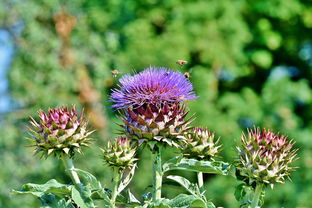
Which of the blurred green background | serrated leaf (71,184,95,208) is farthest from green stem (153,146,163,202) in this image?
the blurred green background

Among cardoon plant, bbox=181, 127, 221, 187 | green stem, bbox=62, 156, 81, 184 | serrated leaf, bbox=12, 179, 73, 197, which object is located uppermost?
cardoon plant, bbox=181, 127, 221, 187

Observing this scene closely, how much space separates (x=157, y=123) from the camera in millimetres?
2293

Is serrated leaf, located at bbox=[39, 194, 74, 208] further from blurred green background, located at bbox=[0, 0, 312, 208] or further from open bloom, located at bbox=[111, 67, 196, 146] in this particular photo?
blurred green background, located at bbox=[0, 0, 312, 208]

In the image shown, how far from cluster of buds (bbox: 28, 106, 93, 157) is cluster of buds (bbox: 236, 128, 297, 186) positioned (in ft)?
1.91

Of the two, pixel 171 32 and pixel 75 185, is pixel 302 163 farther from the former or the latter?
pixel 75 185

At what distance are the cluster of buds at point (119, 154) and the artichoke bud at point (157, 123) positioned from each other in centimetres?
5

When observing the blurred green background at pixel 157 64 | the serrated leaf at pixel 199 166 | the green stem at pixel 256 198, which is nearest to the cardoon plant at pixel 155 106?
the serrated leaf at pixel 199 166

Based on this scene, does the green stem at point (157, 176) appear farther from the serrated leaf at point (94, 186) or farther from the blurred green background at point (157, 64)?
the blurred green background at point (157, 64)

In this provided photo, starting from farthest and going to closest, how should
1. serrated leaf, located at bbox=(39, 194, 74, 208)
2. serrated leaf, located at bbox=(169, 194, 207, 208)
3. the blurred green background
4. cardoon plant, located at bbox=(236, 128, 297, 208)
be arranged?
the blurred green background
cardoon plant, located at bbox=(236, 128, 297, 208)
serrated leaf, located at bbox=(39, 194, 74, 208)
serrated leaf, located at bbox=(169, 194, 207, 208)

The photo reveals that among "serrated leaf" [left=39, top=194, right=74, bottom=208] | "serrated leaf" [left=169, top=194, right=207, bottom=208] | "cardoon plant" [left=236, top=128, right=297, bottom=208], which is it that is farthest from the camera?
"cardoon plant" [left=236, top=128, right=297, bottom=208]

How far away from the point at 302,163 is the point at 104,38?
4.48 m

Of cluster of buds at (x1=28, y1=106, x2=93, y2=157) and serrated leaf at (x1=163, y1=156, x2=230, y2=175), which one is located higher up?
cluster of buds at (x1=28, y1=106, x2=93, y2=157)

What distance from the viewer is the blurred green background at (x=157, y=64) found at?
9.69 meters

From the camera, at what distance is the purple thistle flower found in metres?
2.35
